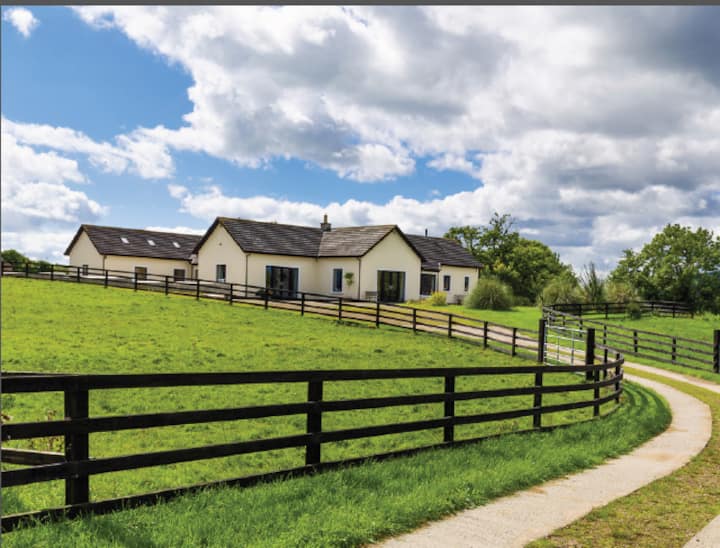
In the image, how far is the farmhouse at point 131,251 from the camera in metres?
48.9

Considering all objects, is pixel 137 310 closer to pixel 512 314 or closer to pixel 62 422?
pixel 512 314

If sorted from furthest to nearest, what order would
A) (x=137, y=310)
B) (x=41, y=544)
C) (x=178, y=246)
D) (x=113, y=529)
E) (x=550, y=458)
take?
1. (x=178, y=246)
2. (x=137, y=310)
3. (x=550, y=458)
4. (x=113, y=529)
5. (x=41, y=544)

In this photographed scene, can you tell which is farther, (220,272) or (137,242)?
(137,242)

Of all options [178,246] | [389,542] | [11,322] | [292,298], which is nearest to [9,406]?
[389,542]

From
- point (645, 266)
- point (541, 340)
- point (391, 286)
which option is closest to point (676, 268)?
point (645, 266)

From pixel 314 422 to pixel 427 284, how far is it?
41.6m

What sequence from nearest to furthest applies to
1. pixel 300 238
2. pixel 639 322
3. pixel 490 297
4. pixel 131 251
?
pixel 639 322 < pixel 490 297 < pixel 300 238 < pixel 131 251

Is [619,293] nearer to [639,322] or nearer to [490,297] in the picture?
[639,322]

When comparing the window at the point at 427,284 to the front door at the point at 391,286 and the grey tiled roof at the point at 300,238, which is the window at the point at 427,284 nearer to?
the front door at the point at 391,286

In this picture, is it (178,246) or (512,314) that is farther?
(178,246)

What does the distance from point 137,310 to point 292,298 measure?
13.3m

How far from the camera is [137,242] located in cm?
5144

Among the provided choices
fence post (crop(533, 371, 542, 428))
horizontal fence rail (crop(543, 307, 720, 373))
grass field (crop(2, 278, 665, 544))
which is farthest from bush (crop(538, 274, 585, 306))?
fence post (crop(533, 371, 542, 428))

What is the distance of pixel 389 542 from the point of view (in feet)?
16.2
